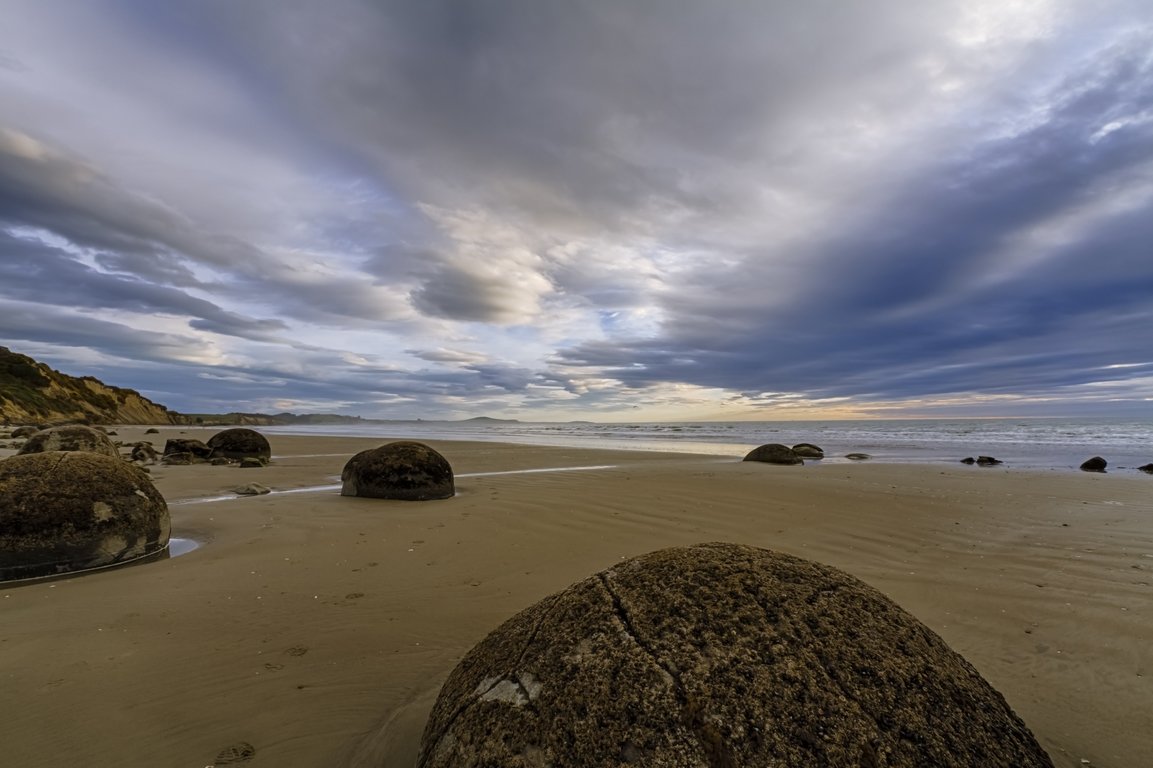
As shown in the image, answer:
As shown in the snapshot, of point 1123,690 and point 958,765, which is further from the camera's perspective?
point 1123,690

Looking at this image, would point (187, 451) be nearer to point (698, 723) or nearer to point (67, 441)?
point (67, 441)

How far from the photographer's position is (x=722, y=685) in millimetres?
1937

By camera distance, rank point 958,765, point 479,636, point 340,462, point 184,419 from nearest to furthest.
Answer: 1. point 958,765
2. point 479,636
3. point 340,462
4. point 184,419

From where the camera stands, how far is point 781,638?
213 cm

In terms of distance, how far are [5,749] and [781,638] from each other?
3729 mm

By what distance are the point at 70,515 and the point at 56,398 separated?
6480 centimetres

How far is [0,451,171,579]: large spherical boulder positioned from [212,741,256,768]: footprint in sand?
13.9 feet

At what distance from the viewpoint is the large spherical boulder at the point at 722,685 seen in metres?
1.82

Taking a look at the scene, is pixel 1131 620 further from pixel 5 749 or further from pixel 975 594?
pixel 5 749

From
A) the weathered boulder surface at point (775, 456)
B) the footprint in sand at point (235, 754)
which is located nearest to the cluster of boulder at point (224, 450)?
the footprint in sand at point (235, 754)

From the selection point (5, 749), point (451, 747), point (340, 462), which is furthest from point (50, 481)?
point (340, 462)

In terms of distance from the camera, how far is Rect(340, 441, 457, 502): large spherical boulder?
33.6 feet

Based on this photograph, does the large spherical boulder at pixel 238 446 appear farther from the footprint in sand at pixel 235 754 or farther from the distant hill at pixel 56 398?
the distant hill at pixel 56 398

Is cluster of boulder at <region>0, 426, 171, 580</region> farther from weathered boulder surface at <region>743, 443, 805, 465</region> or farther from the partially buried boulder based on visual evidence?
weathered boulder surface at <region>743, 443, 805, 465</region>
